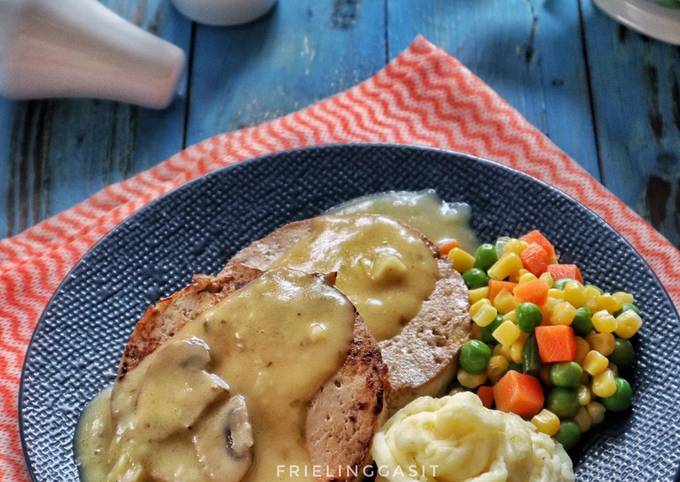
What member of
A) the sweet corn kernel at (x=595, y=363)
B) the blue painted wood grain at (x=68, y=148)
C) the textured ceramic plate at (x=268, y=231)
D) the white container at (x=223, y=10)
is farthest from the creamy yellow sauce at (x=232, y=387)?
the white container at (x=223, y=10)

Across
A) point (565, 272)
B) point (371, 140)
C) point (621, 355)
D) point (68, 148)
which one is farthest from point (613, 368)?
point (68, 148)

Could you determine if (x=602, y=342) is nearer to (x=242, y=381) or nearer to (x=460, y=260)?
(x=460, y=260)

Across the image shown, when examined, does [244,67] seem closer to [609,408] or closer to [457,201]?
[457,201]

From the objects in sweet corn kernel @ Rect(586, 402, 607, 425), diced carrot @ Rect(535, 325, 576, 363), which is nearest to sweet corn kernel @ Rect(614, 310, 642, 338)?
diced carrot @ Rect(535, 325, 576, 363)

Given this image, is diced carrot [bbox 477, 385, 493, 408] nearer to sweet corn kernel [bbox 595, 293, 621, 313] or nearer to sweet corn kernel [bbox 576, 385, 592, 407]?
sweet corn kernel [bbox 576, 385, 592, 407]

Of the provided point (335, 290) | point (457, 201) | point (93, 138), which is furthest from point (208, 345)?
point (93, 138)

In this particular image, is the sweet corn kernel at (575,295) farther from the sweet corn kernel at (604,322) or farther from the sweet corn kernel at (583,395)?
the sweet corn kernel at (583,395)
